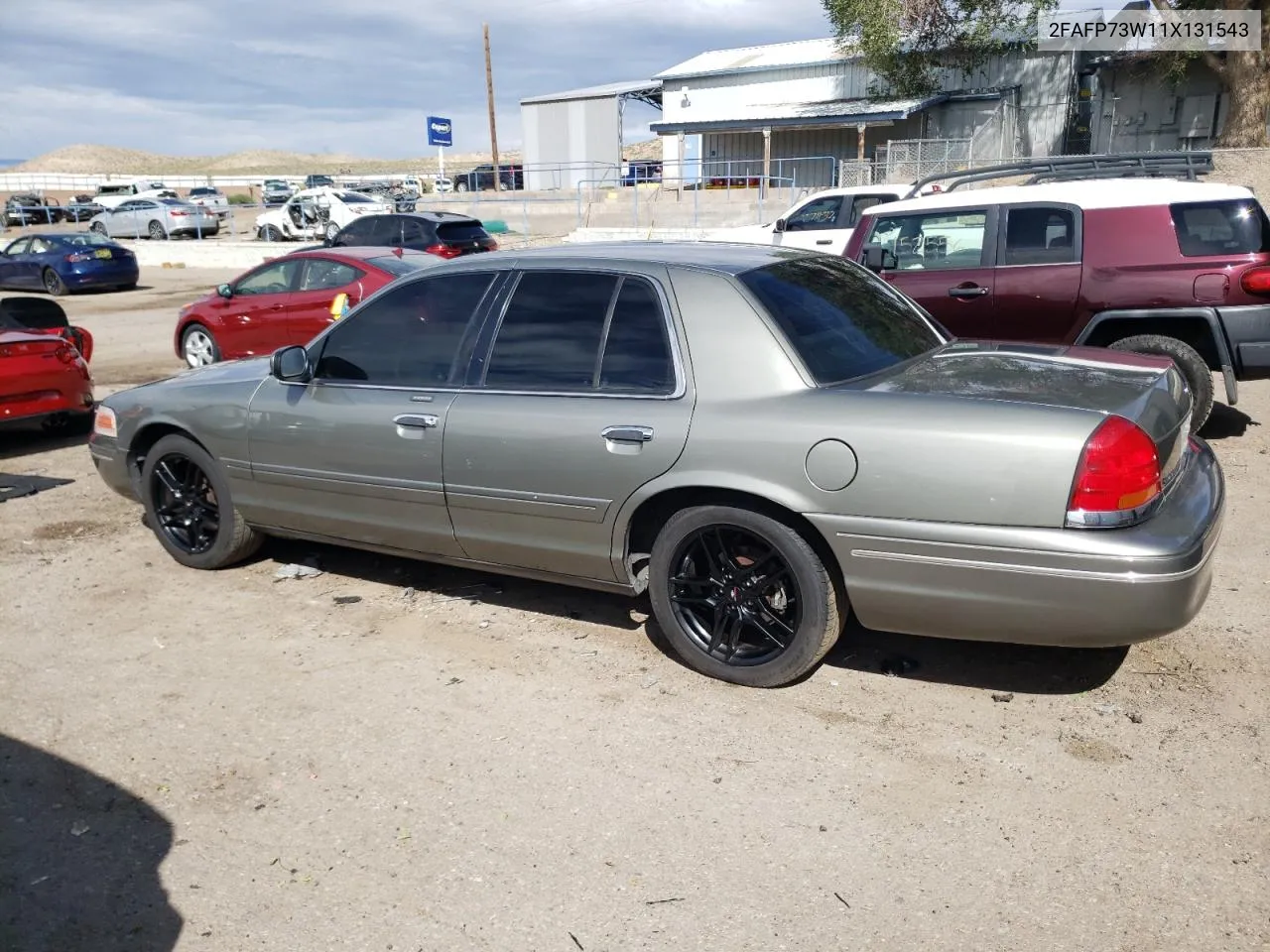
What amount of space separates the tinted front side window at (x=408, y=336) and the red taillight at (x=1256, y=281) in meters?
5.15

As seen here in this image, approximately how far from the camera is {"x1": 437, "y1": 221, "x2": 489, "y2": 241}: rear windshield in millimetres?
18953

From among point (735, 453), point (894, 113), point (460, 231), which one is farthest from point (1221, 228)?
point (894, 113)

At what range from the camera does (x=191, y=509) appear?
560 centimetres

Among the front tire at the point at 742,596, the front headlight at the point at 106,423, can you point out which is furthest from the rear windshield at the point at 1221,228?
the front headlight at the point at 106,423

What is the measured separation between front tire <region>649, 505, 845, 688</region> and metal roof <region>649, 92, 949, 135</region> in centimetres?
3133

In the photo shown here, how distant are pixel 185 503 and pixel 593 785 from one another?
10.7ft

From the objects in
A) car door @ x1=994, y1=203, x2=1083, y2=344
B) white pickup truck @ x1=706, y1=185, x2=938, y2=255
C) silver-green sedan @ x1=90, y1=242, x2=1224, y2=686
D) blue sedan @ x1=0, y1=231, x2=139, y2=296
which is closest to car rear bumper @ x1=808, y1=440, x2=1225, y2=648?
silver-green sedan @ x1=90, y1=242, x2=1224, y2=686

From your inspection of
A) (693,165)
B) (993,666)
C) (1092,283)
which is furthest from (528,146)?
(993,666)

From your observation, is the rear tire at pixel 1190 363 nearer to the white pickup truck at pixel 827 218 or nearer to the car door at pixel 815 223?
the white pickup truck at pixel 827 218

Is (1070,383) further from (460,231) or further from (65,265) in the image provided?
(65,265)

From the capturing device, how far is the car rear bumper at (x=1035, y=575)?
3.32m

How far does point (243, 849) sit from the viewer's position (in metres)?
3.16

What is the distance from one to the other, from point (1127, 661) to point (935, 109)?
111 ft

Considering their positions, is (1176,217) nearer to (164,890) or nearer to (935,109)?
(164,890)
